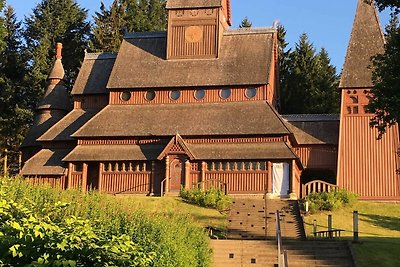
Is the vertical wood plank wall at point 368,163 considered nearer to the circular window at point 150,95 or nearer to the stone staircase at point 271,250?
the stone staircase at point 271,250

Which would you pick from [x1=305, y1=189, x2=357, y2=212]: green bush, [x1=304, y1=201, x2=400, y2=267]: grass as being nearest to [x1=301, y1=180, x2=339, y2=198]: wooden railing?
[x1=305, y1=189, x2=357, y2=212]: green bush

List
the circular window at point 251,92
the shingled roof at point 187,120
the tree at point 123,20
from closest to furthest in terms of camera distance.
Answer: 1. the shingled roof at point 187,120
2. the circular window at point 251,92
3. the tree at point 123,20

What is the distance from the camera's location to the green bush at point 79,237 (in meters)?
9.24

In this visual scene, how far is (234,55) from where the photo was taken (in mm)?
41625

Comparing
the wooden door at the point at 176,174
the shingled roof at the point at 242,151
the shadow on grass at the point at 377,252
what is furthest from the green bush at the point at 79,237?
the wooden door at the point at 176,174

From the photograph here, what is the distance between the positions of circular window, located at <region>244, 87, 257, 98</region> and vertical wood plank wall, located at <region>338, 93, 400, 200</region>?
5.56 m

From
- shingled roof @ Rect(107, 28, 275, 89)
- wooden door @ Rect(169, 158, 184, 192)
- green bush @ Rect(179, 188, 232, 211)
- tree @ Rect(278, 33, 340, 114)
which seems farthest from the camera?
tree @ Rect(278, 33, 340, 114)

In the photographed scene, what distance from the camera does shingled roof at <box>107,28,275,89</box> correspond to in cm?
3997

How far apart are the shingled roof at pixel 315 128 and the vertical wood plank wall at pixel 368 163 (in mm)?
1758

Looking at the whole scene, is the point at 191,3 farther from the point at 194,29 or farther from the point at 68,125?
the point at 68,125

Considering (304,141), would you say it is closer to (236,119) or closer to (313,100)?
(236,119)

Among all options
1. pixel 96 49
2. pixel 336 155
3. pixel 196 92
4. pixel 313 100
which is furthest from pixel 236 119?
pixel 96 49

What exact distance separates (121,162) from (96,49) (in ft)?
67.6

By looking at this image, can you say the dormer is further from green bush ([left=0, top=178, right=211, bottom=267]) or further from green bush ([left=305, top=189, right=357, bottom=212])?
green bush ([left=0, top=178, right=211, bottom=267])
